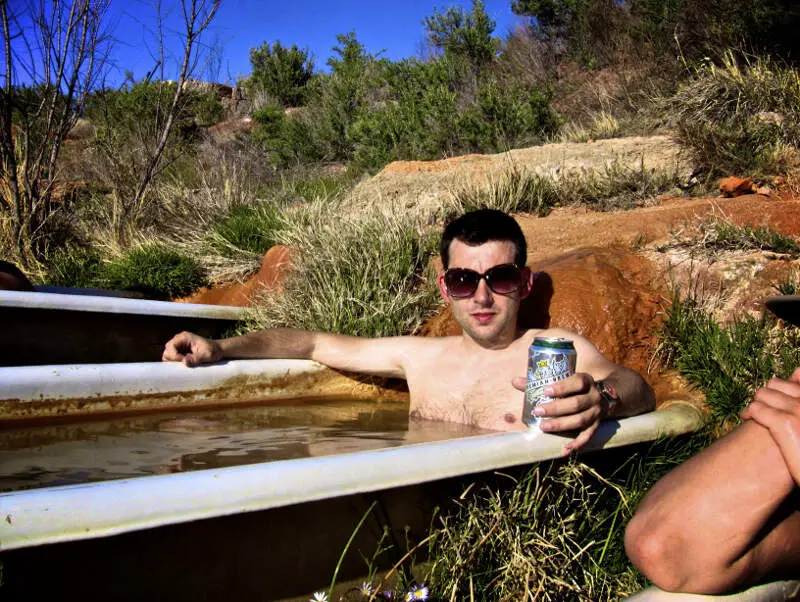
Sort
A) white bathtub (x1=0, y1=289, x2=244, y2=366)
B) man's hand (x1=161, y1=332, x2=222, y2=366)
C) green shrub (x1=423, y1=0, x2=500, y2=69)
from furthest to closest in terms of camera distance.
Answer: green shrub (x1=423, y1=0, x2=500, y2=69) < white bathtub (x1=0, y1=289, x2=244, y2=366) < man's hand (x1=161, y1=332, x2=222, y2=366)

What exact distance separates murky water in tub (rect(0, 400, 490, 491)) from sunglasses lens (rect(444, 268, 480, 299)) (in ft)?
2.02

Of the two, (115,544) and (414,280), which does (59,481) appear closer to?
(115,544)

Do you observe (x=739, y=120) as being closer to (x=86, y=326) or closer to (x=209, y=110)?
(x=86, y=326)

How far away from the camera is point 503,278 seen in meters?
3.27

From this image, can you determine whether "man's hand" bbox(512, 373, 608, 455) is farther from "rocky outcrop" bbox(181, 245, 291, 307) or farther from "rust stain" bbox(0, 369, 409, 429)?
"rocky outcrop" bbox(181, 245, 291, 307)

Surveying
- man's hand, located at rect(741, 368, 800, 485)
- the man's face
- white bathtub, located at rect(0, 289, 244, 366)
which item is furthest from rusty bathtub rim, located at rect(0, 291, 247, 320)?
man's hand, located at rect(741, 368, 800, 485)

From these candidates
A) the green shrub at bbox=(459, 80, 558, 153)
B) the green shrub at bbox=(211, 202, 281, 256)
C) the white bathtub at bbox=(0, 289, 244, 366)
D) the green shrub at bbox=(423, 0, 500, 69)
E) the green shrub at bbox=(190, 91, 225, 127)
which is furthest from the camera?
the green shrub at bbox=(190, 91, 225, 127)

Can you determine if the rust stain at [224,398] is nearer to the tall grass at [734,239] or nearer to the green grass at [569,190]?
the tall grass at [734,239]

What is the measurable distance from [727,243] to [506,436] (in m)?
2.63

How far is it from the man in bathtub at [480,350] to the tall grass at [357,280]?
0.84 meters

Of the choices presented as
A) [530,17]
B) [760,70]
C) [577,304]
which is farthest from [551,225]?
[530,17]

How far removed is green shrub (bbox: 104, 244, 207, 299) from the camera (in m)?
7.04

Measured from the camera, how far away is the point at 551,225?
591cm

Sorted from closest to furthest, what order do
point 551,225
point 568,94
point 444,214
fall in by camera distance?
1. point 551,225
2. point 444,214
3. point 568,94
